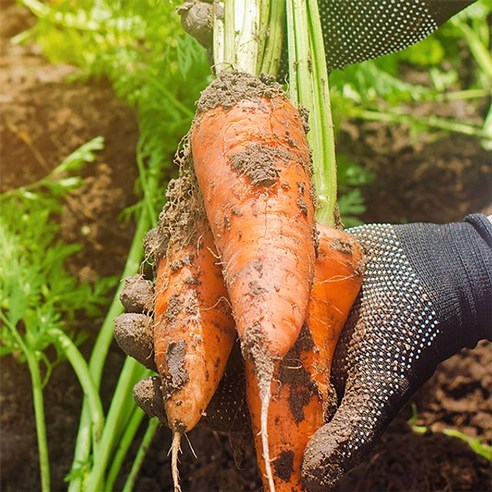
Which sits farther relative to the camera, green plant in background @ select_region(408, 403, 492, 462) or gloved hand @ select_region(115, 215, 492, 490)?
green plant in background @ select_region(408, 403, 492, 462)

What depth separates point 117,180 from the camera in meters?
2.27

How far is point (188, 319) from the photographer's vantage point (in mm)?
1386

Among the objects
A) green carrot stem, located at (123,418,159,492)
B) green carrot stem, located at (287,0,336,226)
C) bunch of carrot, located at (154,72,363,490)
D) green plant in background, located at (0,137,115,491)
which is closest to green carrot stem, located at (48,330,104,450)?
green plant in background, located at (0,137,115,491)

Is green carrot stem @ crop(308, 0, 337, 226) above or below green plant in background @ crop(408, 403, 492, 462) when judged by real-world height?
above

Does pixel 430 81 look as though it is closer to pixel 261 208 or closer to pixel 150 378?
pixel 261 208

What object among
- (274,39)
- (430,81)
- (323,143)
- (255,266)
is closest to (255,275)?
(255,266)

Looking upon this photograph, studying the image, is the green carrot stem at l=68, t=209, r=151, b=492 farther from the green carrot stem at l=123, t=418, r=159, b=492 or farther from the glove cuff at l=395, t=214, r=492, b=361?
the glove cuff at l=395, t=214, r=492, b=361

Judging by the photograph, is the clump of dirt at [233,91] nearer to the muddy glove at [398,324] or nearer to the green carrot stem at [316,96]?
the green carrot stem at [316,96]

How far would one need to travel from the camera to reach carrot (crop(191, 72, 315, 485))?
→ 49.8 inches

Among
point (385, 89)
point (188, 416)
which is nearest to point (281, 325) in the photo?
point (188, 416)

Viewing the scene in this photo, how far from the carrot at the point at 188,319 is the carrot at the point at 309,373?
3.6 inches

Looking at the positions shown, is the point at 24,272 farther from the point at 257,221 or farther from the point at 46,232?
the point at 257,221

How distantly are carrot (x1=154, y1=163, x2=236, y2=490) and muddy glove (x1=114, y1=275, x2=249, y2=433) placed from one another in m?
0.04

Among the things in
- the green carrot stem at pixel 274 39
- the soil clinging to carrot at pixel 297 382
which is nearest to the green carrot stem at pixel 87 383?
the soil clinging to carrot at pixel 297 382
